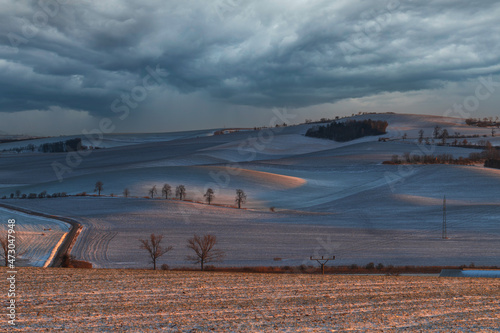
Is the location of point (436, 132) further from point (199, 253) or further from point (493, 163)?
point (199, 253)

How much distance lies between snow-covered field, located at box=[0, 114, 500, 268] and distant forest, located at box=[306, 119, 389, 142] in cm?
4338

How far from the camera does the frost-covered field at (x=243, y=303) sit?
42.7ft

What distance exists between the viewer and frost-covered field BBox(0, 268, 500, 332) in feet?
42.7

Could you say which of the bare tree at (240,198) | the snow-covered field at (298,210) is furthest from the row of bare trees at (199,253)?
the bare tree at (240,198)

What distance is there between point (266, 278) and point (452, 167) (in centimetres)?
6580

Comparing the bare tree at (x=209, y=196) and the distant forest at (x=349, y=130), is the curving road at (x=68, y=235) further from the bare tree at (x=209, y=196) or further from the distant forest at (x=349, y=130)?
the distant forest at (x=349, y=130)

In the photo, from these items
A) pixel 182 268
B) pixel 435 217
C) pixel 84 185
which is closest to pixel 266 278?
pixel 182 268

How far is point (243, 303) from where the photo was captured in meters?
15.7

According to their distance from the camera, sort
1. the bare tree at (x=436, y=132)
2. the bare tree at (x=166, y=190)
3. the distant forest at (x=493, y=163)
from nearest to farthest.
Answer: the bare tree at (x=166, y=190) → the distant forest at (x=493, y=163) → the bare tree at (x=436, y=132)

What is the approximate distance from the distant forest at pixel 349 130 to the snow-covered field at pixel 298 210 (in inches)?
1708

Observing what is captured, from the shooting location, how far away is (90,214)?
166 feet

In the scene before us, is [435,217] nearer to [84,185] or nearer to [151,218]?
[151,218]

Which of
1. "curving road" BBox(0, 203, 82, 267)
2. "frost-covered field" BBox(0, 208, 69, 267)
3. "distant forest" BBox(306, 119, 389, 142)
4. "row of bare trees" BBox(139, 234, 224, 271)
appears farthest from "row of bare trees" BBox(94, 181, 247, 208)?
"distant forest" BBox(306, 119, 389, 142)

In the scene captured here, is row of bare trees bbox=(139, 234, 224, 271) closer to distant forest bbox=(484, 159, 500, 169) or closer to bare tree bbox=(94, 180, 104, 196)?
bare tree bbox=(94, 180, 104, 196)
